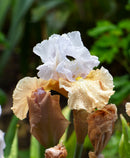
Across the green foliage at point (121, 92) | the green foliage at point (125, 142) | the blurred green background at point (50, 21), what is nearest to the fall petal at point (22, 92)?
the green foliage at point (125, 142)

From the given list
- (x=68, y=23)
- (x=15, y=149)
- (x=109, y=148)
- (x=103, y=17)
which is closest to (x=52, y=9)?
(x=68, y=23)

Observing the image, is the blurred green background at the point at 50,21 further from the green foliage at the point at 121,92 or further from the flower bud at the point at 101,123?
the flower bud at the point at 101,123

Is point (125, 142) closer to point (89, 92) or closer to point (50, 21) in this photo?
point (89, 92)

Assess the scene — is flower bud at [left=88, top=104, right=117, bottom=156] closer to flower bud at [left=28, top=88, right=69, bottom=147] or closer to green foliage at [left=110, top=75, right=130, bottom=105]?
flower bud at [left=28, top=88, right=69, bottom=147]

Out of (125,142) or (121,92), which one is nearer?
(125,142)

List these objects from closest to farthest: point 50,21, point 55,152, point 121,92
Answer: point 55,152, point 121,92, point 50,21

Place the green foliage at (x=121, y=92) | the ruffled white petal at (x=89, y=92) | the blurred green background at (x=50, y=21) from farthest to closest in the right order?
1. the blurred green background at (x=50, y=21)
2. the green foliage at (x=121, y=92)
3. the ruffled white petal at (x=89, y=92)

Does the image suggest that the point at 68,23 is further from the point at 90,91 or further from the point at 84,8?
the point at 90,91

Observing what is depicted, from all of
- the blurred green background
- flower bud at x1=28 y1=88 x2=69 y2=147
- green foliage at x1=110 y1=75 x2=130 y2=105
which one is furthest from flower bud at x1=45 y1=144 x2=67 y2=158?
the blurred green background

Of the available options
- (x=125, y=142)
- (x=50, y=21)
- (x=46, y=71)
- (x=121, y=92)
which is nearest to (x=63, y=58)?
(x=46, y=71)
